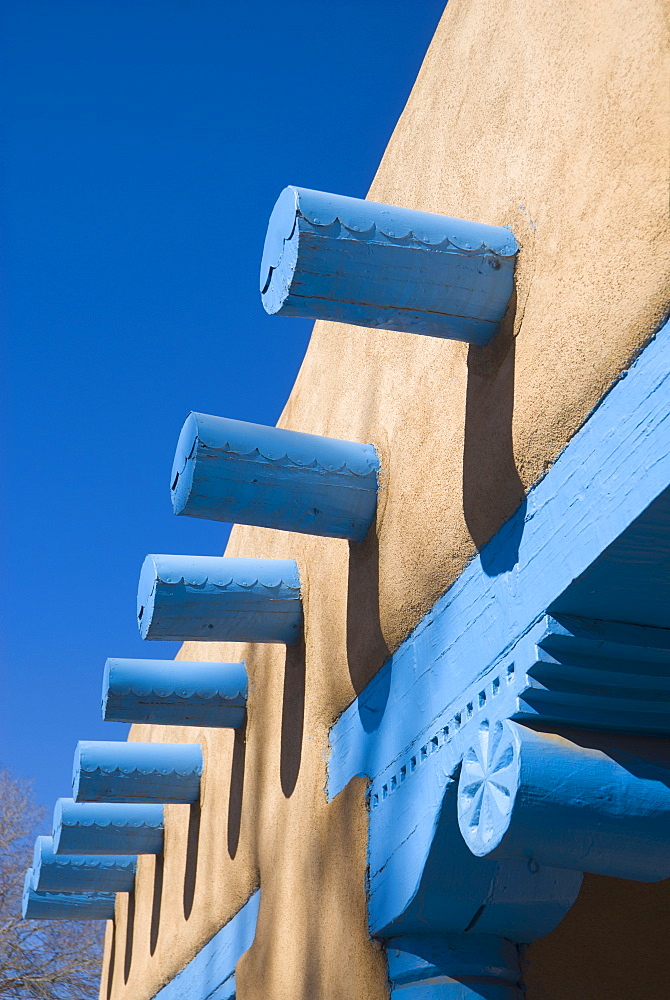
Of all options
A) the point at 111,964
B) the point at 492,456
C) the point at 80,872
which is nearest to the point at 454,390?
the point at 492,456

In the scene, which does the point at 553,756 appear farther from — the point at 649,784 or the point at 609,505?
the point at 609,505

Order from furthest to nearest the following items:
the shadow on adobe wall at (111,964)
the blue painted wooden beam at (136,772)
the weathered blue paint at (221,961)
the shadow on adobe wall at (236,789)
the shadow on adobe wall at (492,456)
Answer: the shadow on adobe wall at (111,964)
the blue painted wooden beam at (136,772)
the shadow on adobe wall at (236,789)
the weathered blue paint at (221,961)
the shadow on adobe wall at (492,456)

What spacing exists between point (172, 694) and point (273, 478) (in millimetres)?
1483

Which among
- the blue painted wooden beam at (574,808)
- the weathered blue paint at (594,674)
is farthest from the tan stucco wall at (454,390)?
the blue painted wooden beam at (574,808)

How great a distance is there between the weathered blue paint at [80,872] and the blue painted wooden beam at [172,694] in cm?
231

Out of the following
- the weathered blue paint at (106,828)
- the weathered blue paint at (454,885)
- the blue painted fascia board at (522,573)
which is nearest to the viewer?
the blue painted fascia board at (522,573)

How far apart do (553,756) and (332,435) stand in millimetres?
1684

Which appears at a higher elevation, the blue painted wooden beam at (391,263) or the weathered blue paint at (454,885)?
the blue painted wooden beam at (391,263)

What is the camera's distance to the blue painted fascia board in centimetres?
155

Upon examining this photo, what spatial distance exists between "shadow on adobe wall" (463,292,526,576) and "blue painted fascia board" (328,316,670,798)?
0.01 metres

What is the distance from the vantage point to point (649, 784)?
176 centimetres

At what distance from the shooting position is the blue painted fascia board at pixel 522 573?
155 centimetres

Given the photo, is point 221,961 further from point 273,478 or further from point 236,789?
point 273,478

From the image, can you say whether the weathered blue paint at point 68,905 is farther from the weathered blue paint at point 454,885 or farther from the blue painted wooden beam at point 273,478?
the weathered blue paint at point 454,885
